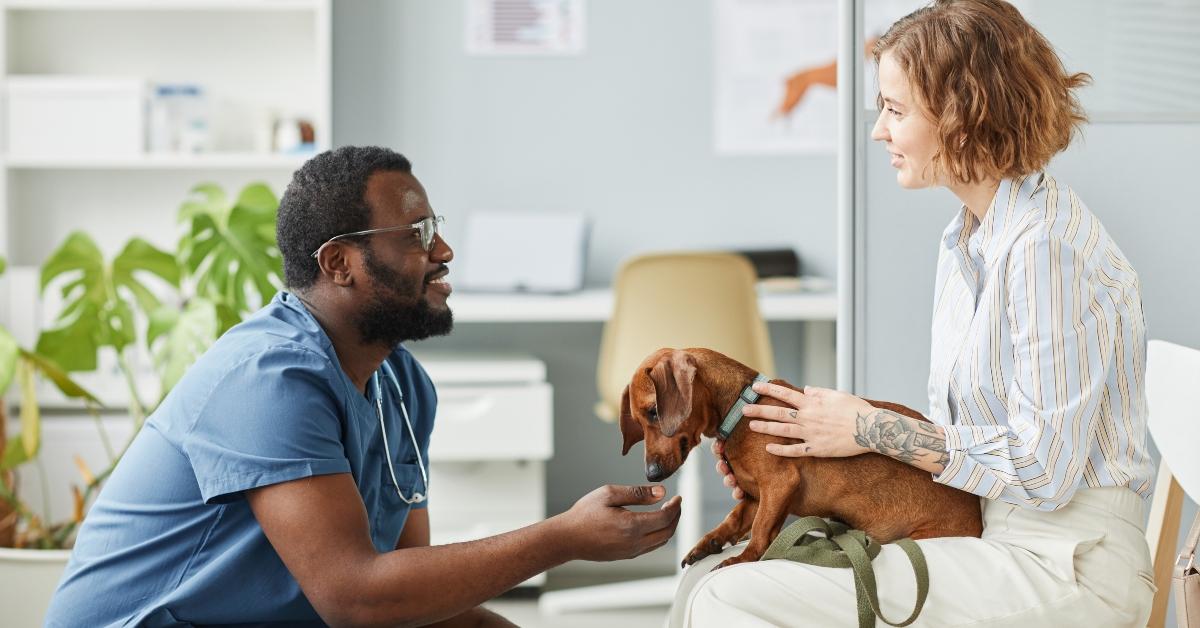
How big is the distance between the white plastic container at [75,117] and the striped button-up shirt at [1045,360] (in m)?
2.73

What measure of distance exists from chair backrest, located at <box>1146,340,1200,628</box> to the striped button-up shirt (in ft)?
0.57

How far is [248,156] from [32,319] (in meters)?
0.80

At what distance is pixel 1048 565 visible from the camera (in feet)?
4.09

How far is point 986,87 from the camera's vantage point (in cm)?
129

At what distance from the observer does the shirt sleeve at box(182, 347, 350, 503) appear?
1259 millimetres

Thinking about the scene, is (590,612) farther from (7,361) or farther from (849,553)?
(849,553)

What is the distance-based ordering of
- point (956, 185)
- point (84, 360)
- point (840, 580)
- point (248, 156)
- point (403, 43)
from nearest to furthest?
point (840, 580), point (956, 185), point (84, 360), point (248, 156), point (403, 43)

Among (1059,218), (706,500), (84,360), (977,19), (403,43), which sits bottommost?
(706,500)

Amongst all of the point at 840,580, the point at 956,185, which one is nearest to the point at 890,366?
the point at 956,185

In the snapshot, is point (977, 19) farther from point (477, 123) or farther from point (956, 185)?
point (477, 123)

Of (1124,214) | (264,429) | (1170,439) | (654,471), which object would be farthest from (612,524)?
(1124,214)

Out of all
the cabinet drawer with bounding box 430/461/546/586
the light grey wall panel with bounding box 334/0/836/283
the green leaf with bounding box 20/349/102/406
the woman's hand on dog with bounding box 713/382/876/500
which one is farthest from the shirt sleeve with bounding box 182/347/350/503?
the light grey wall panel with bounding box 334/0/836/283

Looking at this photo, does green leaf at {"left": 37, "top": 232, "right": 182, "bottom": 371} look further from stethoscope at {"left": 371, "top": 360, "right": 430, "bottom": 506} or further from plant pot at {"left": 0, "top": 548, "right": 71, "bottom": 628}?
stethoscope at {"left": 371, "top": 360, "right": 430, "bottom": 506}

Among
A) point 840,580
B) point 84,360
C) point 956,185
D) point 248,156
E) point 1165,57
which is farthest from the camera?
point 248,156
